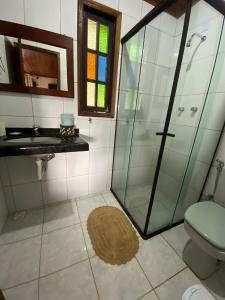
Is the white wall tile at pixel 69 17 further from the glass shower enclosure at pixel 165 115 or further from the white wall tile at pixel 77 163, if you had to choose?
the white wall tile at pixel 77 163

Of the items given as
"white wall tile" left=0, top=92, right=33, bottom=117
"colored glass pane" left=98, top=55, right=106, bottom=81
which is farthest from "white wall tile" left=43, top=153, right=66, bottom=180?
"colored glass pane" left=98, top=55, right=106, bottom=81

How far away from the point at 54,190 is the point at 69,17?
1727mm

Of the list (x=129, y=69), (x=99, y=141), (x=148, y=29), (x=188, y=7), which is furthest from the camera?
(x=99, y=141)

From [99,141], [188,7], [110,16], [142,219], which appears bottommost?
[142,219]

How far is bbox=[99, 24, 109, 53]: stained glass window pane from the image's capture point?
54.9 inches

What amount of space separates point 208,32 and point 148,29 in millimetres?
498

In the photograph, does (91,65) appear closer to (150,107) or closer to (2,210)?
(150,107)

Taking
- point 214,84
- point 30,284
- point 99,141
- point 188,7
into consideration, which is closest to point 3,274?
point 30,284

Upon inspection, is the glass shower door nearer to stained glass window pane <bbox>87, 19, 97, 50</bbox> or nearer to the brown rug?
the brown rug

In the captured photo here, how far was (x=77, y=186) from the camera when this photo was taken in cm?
176

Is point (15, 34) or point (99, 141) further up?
point (15, 34)

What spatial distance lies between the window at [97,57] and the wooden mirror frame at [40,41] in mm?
93

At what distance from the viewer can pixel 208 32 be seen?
1147 mm

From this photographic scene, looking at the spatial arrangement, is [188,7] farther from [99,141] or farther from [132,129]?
[99,141]
